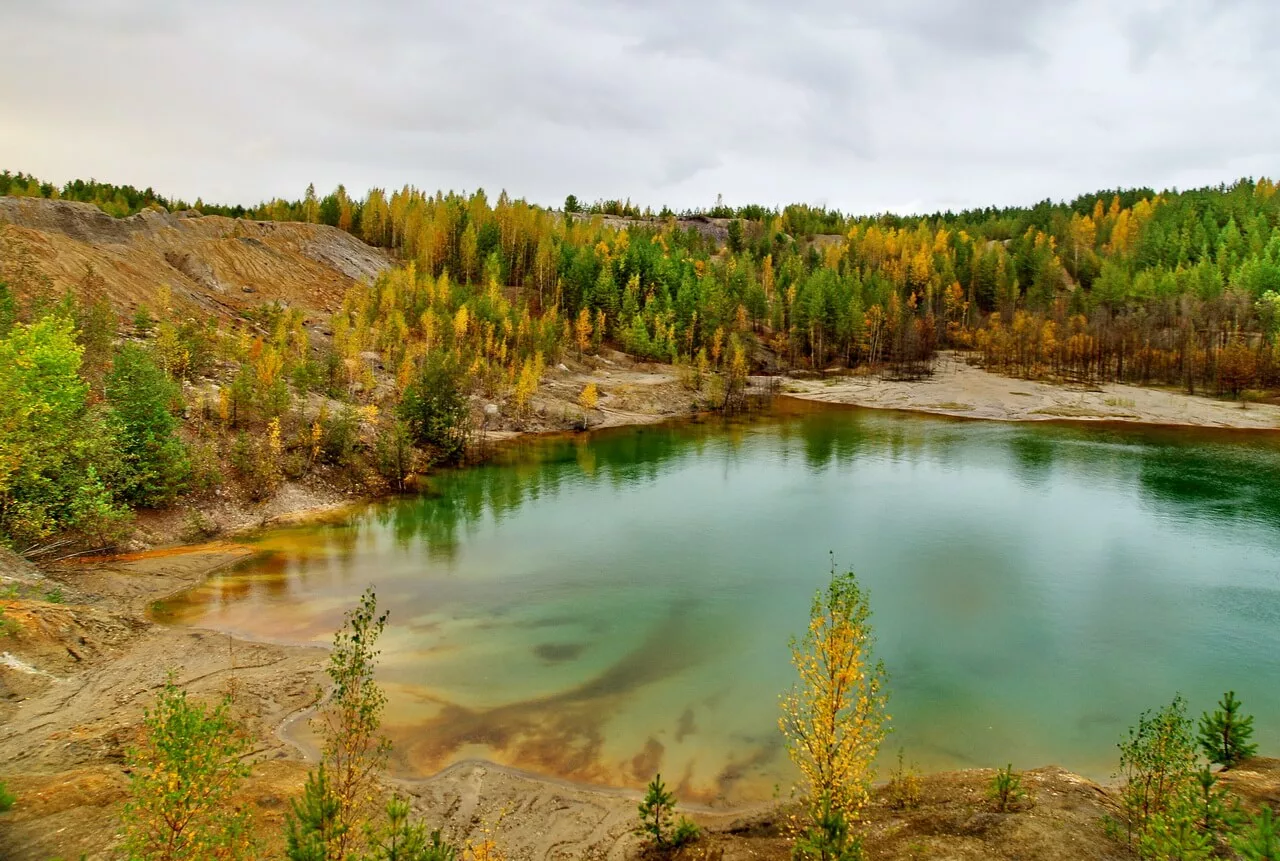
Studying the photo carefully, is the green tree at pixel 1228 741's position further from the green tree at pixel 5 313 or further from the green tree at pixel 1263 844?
the green tree at pixel 5 313

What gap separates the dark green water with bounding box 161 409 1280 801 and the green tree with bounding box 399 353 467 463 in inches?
209

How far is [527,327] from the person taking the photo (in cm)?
8556

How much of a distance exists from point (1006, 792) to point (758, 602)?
15502 mm

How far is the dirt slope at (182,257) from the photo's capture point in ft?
196

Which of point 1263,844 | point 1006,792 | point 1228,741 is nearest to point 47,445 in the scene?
point 1006,792

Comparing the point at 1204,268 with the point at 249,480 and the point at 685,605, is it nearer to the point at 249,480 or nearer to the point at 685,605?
the point at 685,605

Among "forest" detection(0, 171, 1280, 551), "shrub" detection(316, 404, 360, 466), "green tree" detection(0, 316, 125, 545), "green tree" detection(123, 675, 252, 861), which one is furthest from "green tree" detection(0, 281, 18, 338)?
"green tree" detection(123, 675, 252, 861)

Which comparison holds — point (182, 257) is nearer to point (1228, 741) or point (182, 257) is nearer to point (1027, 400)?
point (1228, 741)

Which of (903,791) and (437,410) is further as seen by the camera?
(437,410)

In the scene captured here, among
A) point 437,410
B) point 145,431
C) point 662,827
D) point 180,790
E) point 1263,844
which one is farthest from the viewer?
point 437,410

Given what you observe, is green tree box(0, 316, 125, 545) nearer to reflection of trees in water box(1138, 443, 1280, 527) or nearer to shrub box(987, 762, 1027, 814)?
shrub box(987, 762, 1027, 814)

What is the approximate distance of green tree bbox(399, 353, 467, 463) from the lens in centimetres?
5412

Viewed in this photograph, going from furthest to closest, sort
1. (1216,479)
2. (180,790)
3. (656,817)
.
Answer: (1216,479), (656,817), (180,790)

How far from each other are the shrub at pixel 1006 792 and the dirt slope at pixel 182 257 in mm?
56288
